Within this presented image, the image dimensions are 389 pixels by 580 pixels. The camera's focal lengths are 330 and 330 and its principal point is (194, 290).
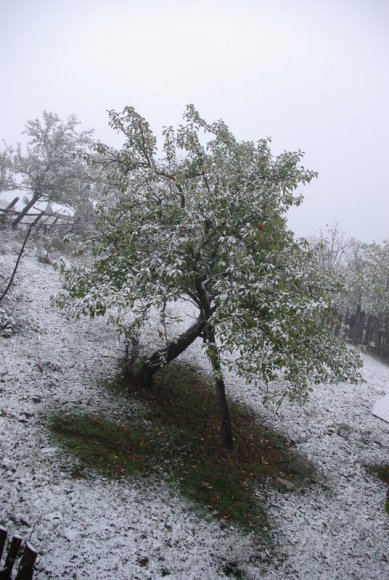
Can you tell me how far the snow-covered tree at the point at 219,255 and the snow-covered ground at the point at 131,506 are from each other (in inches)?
106

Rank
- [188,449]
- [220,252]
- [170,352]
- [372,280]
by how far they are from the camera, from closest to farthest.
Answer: [220,252] < [188,449] < [170,352] < [372,280]

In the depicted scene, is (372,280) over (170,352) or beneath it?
over

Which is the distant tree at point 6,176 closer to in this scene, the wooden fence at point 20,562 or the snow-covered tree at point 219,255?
the snow-covered tree at point 219,255

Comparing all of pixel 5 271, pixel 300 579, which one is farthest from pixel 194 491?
pixel 5 271

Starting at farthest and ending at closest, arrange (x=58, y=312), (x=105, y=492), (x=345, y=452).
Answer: (x=58, y=312) → (x=345, y=452) → (x=105, y=492)

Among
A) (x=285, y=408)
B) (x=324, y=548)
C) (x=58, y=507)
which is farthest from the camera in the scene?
(x=285, y=408)

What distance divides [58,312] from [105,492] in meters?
8.87

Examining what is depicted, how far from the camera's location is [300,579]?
20.0 feet

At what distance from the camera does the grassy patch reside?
24.0 feet

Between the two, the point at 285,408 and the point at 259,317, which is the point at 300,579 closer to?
the point at 259,317

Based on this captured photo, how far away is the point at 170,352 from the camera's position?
33.6 feet

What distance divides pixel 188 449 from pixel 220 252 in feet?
17.3

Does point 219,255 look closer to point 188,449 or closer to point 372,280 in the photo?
point 188,449

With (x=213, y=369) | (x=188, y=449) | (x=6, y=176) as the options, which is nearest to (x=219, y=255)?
(x=213, y=369)
